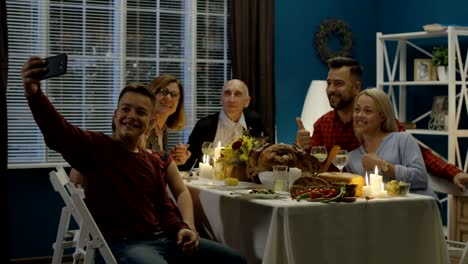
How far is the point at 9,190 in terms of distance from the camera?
5.28m

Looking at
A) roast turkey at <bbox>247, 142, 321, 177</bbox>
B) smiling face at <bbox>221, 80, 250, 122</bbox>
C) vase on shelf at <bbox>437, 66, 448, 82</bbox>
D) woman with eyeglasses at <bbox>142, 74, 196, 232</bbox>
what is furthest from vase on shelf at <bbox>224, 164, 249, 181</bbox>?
vase on shelf at <bbox>437, 66, 448, 82</bbox>

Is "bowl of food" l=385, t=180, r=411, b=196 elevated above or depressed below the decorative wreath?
below

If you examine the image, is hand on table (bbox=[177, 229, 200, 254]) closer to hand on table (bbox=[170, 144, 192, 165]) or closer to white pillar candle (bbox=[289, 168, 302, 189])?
white pillar candle (bbox=[289, 168, 302, 189])

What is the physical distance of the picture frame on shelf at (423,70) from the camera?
19.1 ft

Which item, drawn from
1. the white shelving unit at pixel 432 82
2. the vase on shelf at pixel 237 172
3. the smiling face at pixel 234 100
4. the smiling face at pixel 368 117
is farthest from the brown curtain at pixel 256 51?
the vase on shelf at pixel 237 172

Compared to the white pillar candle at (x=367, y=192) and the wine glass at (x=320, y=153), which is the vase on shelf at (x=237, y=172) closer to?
the wine glass at (x=320, y=153)

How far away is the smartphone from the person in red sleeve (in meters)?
0.50

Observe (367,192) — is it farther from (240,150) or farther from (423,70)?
(423,70)

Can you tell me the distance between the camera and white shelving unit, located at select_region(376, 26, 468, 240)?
549 centimetres

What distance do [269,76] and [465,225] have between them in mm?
2730

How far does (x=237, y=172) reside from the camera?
11.8 feet

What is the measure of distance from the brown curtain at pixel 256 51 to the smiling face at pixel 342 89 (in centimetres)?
187

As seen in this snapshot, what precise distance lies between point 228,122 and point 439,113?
180 cm

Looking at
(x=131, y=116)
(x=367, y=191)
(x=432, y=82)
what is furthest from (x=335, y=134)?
(x=432, y=82)
